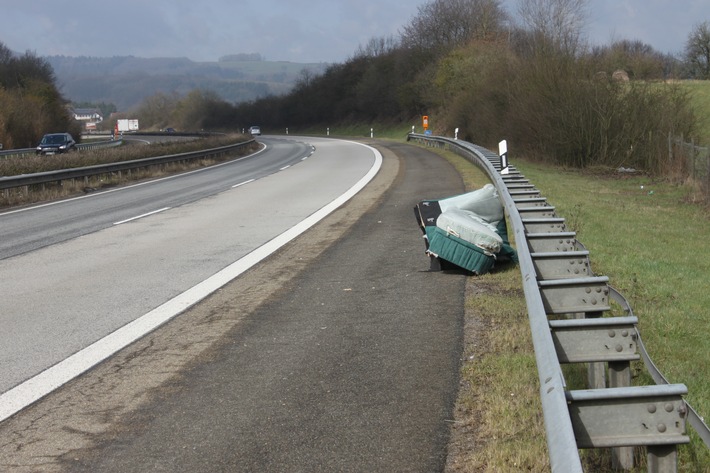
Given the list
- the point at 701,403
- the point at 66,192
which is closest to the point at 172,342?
the point at 701,403

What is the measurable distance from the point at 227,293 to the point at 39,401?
333 centimetres

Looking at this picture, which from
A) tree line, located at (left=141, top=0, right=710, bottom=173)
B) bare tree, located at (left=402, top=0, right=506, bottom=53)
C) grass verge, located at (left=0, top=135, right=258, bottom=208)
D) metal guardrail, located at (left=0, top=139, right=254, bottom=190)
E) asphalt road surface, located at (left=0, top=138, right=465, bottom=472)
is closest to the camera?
asphalt road surface, located at (left=0, top=138, right=465, bottom=472)

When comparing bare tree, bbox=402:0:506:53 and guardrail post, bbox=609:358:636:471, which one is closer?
guardrail post, bbox=609:358:636:471

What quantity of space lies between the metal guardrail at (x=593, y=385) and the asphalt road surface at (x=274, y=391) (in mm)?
829

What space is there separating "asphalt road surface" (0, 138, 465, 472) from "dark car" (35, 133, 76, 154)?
36.0 m

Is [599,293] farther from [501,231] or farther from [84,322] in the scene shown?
[501,231]

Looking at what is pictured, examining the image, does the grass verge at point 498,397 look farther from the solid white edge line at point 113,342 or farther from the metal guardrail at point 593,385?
the solid white edge line at point 113,342

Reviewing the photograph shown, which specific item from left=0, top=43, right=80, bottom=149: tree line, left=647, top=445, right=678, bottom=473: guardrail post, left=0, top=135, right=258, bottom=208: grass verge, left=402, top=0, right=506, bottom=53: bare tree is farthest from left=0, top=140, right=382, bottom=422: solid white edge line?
left=402, top=0, right=506, bottom=53: bare tree

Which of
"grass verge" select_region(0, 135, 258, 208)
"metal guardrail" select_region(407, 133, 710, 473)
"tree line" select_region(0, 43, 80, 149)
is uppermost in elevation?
"tree line" select_region(0, 43, 80, 149)

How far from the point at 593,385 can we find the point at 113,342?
3759 millimetres

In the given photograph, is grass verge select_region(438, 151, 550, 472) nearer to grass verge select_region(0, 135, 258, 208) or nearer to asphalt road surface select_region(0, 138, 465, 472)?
asphalt road surface select_region(0, 138, 465, 472)

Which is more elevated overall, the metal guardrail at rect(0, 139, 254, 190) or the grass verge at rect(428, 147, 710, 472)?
the metal guardrail at rect(0, 139, 254, 190)

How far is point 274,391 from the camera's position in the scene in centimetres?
528

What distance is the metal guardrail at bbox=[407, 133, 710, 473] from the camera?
301 cm
